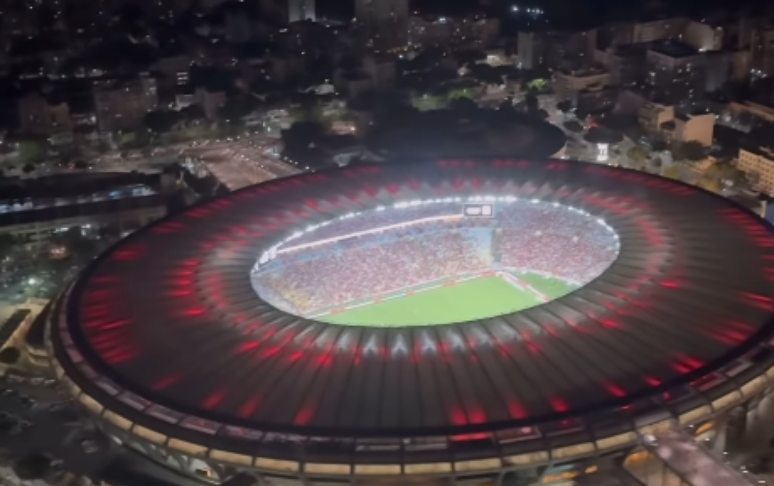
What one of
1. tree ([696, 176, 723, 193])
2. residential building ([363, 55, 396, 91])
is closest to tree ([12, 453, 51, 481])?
tree ([696, 176, 723, 193])

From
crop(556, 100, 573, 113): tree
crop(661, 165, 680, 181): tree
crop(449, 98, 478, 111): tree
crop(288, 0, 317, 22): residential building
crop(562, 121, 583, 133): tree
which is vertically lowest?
crop(661, 165, 680, 181): tree

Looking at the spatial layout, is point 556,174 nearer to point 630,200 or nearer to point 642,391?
point 630,200

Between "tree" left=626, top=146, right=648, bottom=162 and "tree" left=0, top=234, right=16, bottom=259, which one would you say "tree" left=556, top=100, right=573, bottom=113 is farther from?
"tree" left=0, top=234, right=16, bottom=259

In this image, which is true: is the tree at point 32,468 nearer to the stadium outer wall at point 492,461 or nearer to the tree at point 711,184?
the stadium outer wall at point 492,461

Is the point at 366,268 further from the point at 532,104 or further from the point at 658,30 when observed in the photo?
the point at 658,30

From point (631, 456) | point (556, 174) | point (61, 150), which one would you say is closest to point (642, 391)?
point (631, 456)

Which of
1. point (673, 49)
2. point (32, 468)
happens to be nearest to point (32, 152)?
point (32, 468)

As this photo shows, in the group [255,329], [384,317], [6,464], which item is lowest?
[6,464]
